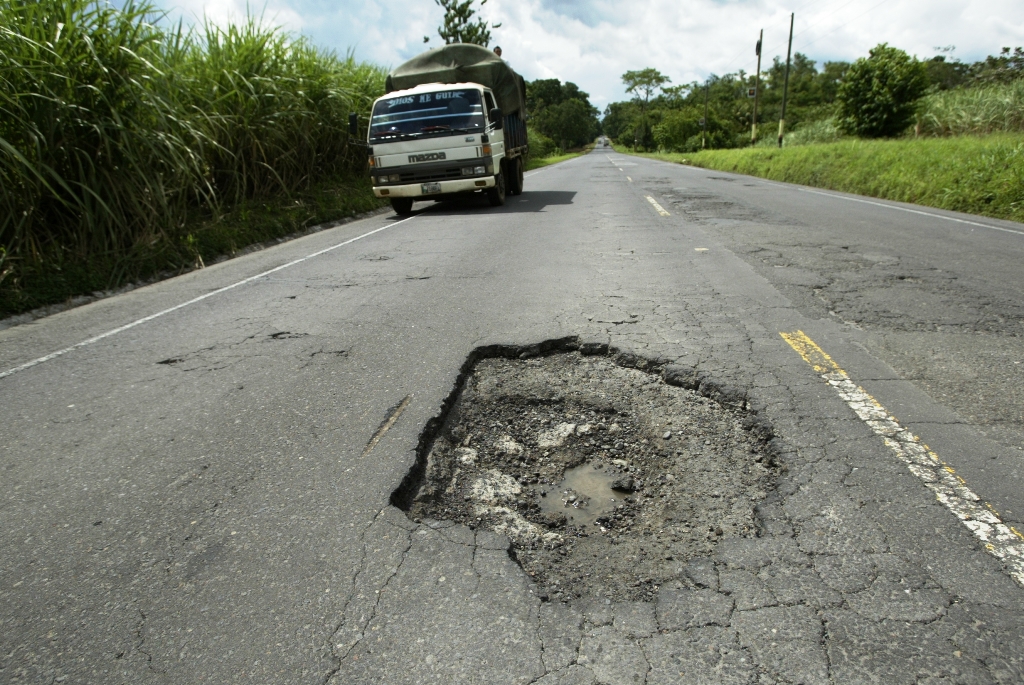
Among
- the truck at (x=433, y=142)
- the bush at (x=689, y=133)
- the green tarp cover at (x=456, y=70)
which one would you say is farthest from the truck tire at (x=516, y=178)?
the bush at (x=689, y=133)

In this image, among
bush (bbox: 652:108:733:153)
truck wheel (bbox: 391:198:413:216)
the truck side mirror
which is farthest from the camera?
bush (bbox: 652:108:733:153)

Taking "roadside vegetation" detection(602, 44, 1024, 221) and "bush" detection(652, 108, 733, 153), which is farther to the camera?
"bush" detection(652, 108, 733, 153)

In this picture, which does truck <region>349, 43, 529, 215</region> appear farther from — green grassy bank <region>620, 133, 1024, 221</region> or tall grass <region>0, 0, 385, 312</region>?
green grassy bank <region>620, 133, 1024, 221</region>

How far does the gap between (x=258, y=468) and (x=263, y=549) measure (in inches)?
25.6

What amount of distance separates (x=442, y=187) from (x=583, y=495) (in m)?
9.62

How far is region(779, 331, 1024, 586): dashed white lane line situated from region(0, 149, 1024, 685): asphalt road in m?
0.02

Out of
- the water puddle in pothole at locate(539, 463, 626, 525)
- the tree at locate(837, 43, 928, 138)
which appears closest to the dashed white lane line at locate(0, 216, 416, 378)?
the water puddle in pothole at locate(539, 463, 626, 525)

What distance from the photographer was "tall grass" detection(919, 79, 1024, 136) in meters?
17.7

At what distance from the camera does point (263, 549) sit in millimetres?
2322

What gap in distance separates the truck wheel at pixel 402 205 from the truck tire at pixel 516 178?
3045 mm

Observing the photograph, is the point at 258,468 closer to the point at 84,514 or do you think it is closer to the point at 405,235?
the point at 84,514

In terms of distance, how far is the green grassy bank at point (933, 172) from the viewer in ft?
38.3

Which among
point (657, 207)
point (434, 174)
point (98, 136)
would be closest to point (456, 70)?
point (434, 174)

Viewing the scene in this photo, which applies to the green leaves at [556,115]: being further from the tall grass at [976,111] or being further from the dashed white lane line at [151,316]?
the dashed white lane line at [151,316]
